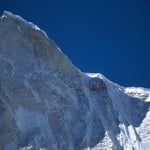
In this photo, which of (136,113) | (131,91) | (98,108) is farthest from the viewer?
(131,91)

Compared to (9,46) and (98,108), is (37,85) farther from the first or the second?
(98,108)

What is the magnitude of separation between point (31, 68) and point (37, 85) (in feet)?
5.94

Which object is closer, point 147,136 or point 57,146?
point 57,146

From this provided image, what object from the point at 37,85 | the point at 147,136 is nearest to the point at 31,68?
the point at 37,85

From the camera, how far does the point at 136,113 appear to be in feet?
150

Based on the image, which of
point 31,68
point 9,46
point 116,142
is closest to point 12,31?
point 9,46

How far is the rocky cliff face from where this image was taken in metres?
31.6

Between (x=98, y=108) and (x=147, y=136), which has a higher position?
(x=98, y=108)

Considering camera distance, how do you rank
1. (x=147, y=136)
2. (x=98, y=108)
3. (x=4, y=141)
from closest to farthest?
(x=4, y=141) < (x=98, y=108) < (x=147, y=136)

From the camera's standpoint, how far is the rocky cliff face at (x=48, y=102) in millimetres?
31578

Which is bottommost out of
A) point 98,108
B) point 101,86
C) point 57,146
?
point 57,146

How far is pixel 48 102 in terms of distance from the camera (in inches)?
1355

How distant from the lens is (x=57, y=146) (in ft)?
105

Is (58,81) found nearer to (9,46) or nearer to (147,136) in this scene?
(9,46)
